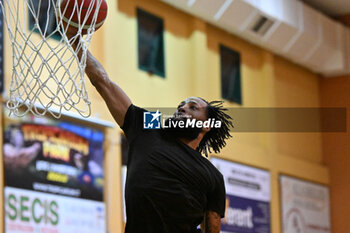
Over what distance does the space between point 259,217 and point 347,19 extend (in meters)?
5.40

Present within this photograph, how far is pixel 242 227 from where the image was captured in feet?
48.3

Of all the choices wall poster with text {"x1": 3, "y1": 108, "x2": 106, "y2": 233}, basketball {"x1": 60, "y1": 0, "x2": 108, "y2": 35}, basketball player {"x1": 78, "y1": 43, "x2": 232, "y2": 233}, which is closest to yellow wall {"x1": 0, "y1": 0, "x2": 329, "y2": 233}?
wall poster with text {"x1": 3, "y1": 108, "x2": 106, "y2": 233}

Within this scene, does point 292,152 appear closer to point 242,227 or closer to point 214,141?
point 242,227

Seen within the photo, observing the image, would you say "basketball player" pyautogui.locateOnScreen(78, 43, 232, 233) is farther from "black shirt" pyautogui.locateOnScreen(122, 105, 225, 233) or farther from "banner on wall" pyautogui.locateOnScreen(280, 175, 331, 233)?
"banner on wall" pyautogui.locateOnScreen(280, 175, 331, 233)

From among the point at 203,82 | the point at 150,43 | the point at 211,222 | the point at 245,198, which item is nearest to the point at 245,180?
the point at 245,198

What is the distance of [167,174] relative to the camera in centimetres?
541

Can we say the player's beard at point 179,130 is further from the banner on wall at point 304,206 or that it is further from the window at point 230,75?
the banner on wall at point 304,206

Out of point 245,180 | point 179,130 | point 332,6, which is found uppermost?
point 332,6

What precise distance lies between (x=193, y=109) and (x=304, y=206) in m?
11.4

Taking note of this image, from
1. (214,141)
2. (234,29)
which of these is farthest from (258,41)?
(214,141)

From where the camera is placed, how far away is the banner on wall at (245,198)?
14406 millimetres

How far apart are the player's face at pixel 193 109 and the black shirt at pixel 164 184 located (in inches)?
9.2

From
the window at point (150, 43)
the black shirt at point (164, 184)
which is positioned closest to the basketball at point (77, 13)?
the black shirt at point (164, 184)

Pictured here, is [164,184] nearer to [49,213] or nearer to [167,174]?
[167,174]
